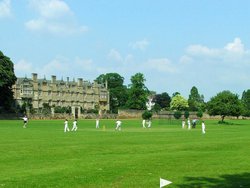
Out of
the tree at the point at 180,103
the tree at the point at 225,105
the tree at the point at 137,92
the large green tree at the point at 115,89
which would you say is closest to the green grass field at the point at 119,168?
the tree at the point at 225,105

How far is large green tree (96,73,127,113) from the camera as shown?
18738 cm

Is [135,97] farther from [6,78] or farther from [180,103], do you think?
[6,78]

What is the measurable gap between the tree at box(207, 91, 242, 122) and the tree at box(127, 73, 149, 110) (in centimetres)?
4522

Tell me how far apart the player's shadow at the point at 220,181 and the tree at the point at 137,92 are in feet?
423

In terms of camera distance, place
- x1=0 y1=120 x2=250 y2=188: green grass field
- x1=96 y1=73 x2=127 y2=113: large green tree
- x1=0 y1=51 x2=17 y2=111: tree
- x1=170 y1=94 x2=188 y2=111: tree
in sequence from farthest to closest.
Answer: x1=170 y1=94 x2=188 y2=111: tree
x1=96 y1=73 x2=127 y2=113: large green tree
x1=0 y1=51 x2=17 y2=111: tree
x1=0 y1=120 x2=250 y2=188: green grass field

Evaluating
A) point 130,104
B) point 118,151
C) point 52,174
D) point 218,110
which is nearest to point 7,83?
point 218,110

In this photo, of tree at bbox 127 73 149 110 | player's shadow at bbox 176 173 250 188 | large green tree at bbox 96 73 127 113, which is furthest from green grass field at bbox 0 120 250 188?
large green tree at bbox 96 73 127 113

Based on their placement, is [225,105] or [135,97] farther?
[135,97]

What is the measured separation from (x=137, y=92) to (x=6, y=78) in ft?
186

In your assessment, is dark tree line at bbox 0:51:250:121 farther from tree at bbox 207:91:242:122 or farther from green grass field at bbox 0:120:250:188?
green grass field at bbox 0:120:250:188

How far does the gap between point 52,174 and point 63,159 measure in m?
4.83

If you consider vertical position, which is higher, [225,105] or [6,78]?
[6,78]

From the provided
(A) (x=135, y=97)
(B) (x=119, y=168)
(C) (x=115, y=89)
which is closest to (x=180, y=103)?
(C) (x=115, y=89)

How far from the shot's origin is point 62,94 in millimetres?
158125
